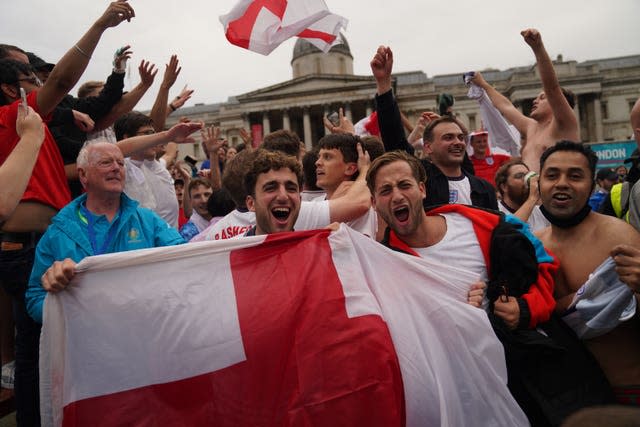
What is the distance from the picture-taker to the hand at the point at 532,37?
3680 mm

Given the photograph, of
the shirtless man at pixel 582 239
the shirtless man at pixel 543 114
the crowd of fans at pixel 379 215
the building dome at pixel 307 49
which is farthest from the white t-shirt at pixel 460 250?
the building dome at pixel 307 49

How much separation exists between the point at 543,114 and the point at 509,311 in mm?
3089

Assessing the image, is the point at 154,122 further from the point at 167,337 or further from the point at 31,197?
the point at 167,337

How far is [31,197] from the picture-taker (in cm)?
283

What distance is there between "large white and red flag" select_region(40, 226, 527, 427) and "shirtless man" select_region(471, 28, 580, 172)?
2.44 metres

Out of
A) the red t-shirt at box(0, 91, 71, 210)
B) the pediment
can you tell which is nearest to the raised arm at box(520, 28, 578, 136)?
the red t-shirt at box(0, 91, 71, 210)

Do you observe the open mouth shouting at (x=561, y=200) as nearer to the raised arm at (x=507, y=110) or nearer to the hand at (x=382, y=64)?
the hand at (x=382, y=64)

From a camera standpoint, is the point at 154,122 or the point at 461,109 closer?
the point at 154,122

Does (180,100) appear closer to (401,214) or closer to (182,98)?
(182,98)

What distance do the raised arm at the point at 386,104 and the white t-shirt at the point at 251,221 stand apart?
1.22 metres

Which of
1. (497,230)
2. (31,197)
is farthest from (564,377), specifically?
(31,197)

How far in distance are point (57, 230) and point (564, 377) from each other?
279cm

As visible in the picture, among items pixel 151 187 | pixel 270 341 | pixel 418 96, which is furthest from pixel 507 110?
pixel 418 96

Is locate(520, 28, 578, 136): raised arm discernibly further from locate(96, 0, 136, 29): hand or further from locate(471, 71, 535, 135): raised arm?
locate(96, 0, 136, 29): hand
